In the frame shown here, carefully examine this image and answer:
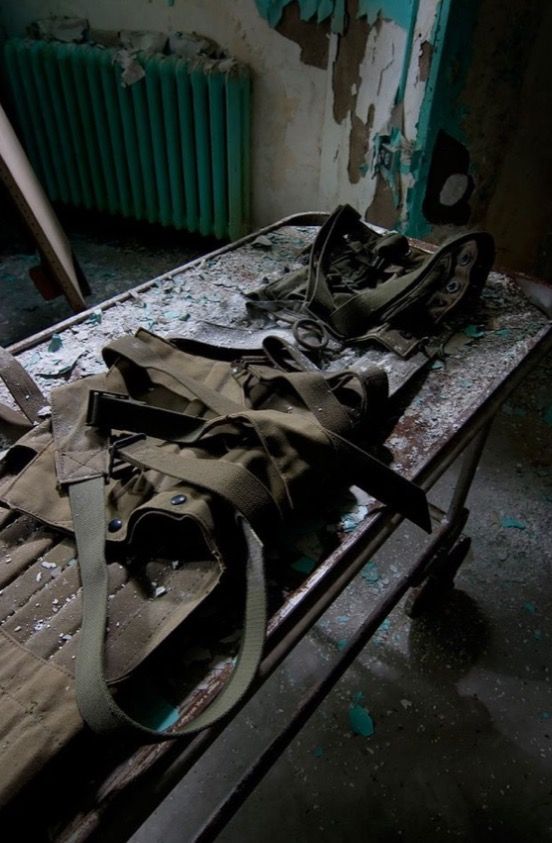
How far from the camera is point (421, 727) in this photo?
1369 millimetres

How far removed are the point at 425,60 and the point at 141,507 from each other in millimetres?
1794

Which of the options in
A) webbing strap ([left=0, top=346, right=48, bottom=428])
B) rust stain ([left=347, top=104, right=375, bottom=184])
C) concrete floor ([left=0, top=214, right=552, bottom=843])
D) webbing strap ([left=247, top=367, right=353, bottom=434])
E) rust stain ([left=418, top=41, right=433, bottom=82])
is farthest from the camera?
rust stain ([left=347, top=104, right=375, bottom=184])

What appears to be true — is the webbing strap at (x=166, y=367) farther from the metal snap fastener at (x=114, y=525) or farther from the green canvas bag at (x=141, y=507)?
the metal snap fastener at (x=114, y=525)

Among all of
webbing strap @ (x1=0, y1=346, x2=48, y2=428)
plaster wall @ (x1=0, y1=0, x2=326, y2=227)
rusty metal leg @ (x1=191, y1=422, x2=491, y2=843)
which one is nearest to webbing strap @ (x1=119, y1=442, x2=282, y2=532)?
webbing strap @ (x1=0, y1=346, x2=48, y2=428)

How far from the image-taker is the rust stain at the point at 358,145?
2.10 m

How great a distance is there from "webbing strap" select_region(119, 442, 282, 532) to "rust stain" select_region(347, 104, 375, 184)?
190 centimetres

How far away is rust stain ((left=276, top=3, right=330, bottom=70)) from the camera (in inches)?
84.3

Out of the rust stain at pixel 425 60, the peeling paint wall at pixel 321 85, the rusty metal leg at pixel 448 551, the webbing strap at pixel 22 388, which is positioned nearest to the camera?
the webbing strap at pixel 22 388

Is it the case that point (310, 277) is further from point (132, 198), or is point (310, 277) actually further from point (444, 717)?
point (132, 198)

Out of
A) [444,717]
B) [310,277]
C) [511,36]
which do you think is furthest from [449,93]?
[444,717]

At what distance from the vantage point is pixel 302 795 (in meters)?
1.27

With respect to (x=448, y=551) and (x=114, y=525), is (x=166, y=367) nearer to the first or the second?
(x=114, y=525)

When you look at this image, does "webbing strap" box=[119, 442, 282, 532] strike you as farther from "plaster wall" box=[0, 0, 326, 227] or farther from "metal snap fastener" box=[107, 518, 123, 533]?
"plaster wall" box=[0, 0, 326, 227]

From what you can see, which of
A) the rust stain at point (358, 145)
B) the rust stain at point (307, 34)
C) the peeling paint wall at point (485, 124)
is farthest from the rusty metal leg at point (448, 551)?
the rust stain at point (307, 34)
